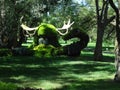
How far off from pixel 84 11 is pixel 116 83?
33.4m

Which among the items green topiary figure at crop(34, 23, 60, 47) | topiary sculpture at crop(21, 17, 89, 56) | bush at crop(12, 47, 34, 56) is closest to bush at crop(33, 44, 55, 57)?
bush at crop(12, 47, 34, 56)

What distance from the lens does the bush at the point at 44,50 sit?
2857 centimetres

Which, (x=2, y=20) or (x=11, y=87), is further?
(x=2, y=20)

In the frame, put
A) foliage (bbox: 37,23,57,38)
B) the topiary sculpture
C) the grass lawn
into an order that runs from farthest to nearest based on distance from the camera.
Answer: foliage (bbox: 37,23,57,38)
the topiary sculpture
the grass lawn

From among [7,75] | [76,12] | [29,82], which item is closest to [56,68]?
[7,75]

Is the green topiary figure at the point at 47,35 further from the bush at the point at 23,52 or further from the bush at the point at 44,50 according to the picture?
the bush at the point at 23,52

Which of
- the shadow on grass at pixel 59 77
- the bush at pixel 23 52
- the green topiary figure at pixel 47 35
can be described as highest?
the green topiary figure at pixel 47 35

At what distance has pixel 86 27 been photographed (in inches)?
1613

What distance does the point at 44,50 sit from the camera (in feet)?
94.9

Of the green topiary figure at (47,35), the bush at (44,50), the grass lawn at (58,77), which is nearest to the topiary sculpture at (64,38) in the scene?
the green topiary figure at (47,35)

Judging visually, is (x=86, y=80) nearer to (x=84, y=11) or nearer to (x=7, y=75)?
(x=7, y=75)

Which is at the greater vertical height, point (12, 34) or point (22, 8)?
point (22, 8)

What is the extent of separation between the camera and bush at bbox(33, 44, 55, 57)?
28.6 m

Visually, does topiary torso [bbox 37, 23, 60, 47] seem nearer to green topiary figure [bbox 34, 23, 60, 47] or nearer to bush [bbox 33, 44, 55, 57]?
green topiary figure [bbox 34, 23, 60, 47]
